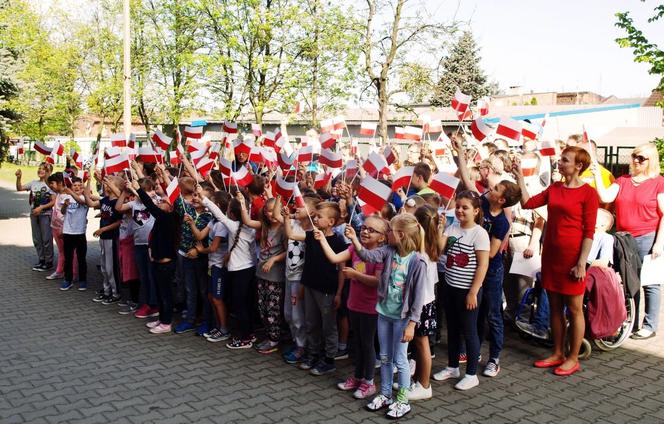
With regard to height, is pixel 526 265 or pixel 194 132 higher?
pixel 194 132

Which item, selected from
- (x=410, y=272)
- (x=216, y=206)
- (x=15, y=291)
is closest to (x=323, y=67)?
(x=15, y=291)

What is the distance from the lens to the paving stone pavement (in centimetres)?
464

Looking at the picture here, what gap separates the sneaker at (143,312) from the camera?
24.4 ft

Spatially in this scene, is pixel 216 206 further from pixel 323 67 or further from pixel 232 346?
pixel 323 67

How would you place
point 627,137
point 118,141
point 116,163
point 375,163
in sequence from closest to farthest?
1. point 375,163
2. point 116,163
3. point 118,141
4. point 627,137

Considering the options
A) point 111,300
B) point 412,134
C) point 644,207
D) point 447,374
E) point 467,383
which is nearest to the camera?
point 467,383

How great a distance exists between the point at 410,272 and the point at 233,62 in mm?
17943

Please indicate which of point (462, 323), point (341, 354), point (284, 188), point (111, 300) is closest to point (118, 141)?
point (111, 300)

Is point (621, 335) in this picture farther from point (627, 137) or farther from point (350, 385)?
point (627, 137)

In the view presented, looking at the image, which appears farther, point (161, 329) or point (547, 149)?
point (547, 149)

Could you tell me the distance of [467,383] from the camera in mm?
5180

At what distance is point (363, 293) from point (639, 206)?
11.7ft

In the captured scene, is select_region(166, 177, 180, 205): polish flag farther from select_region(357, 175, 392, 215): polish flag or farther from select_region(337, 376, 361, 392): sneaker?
select_region(337, 376, 361, 392): sneaker

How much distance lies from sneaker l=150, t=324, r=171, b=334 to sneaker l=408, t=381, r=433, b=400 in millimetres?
3094
